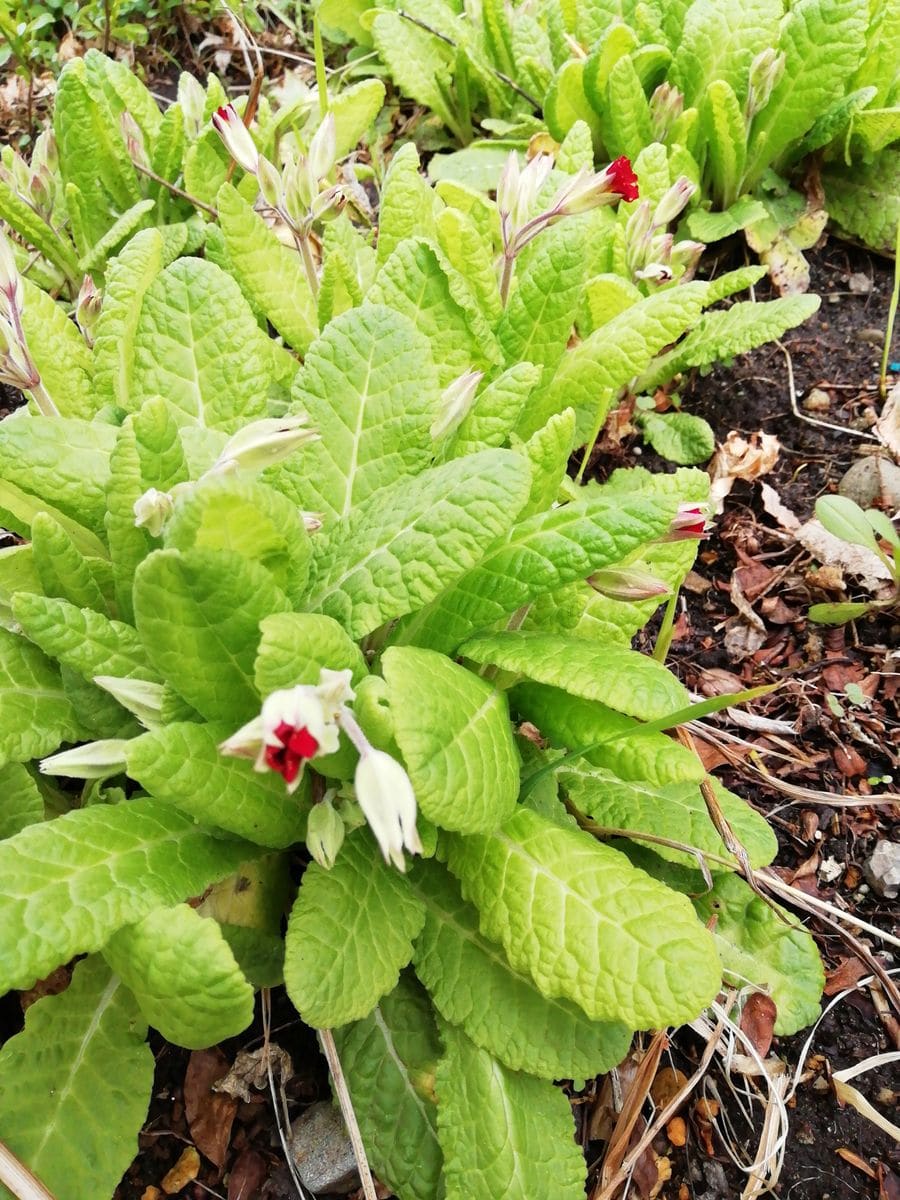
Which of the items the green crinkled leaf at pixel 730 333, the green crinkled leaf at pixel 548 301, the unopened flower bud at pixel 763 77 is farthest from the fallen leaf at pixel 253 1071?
the unopened flower bud at pixel 763 77

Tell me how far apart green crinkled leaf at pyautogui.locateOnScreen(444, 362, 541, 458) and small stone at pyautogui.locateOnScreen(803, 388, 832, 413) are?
1.43 meters

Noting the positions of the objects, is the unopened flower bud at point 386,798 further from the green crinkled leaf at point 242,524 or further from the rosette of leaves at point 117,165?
the rosette of leaves at point 117,165

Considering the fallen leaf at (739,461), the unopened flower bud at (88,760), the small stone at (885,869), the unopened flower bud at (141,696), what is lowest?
the small stone at (885,869)

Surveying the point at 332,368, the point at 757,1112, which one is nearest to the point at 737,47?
the point at 332,368

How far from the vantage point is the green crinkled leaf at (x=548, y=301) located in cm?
193

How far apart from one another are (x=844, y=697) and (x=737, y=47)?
1958 mm

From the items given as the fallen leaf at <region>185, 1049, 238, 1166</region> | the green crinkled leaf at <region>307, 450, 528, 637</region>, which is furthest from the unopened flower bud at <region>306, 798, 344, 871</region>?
the fallen leaf at <region>185, 1049, 238, 1166</region>

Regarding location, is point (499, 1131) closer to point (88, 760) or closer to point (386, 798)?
point (386, 798)

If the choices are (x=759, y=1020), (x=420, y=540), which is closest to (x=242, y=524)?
(x=420, y=540)

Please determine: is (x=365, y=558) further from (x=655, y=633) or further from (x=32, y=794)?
(x=655, y=633)

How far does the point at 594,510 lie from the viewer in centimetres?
157

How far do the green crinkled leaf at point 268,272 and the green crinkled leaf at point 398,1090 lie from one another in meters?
1.42

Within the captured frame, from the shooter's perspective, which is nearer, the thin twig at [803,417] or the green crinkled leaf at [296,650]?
the green crinkled leaf at [296,650]

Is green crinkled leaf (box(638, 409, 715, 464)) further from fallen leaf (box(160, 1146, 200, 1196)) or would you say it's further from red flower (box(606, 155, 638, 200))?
fallen leaf (box(160, 1146, 200, 1196))
